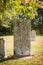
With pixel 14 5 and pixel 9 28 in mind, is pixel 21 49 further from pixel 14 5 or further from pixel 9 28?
pixel 9 28

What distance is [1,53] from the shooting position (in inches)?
456

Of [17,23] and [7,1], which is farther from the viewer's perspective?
[17,23]

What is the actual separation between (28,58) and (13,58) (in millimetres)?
721

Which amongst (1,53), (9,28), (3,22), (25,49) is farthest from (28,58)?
(9,28)

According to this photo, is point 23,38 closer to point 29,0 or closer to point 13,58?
point 13,58

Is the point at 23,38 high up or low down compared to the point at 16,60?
up

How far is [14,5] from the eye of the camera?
9789 mm

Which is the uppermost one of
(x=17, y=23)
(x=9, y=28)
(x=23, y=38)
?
(x=17, y=23)

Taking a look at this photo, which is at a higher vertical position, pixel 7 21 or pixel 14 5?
pixel 14 5

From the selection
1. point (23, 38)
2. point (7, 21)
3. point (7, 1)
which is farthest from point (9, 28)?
point (7, 1)

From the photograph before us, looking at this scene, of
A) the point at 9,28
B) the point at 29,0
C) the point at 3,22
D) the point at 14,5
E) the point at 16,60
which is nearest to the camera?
the point at 29,0

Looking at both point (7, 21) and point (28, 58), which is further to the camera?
point (7, 21)

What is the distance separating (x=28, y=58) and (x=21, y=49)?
0.69m

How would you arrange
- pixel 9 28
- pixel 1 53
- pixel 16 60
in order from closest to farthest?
pixel 16 60
pixel 1 53
pixel 9 28
